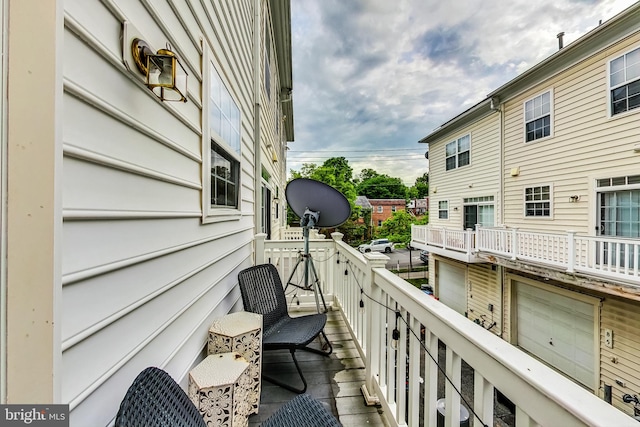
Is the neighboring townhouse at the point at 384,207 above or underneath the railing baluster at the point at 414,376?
above

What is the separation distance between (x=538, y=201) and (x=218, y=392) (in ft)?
27.6

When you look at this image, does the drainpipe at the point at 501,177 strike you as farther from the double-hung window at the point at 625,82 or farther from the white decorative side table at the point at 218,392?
the white decorative side table at the point at 218,392

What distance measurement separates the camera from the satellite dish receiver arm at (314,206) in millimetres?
3133

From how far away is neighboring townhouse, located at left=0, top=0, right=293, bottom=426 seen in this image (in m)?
0.62

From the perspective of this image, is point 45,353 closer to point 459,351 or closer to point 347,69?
point 459,351

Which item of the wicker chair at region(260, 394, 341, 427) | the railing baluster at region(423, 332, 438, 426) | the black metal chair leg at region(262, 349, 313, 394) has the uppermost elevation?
the railing baluster at region(423, 332, 438, 426)

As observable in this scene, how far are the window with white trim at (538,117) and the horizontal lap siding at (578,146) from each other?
0.44ft

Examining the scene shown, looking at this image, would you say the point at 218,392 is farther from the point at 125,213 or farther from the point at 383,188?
the point at 383,188

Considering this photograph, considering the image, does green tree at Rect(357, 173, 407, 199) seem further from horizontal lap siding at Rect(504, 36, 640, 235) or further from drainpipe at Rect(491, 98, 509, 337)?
horizontal lap siding at Rect(504, 36, 640, 235)

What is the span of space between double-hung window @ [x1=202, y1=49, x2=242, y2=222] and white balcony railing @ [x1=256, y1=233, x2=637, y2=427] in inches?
49.5

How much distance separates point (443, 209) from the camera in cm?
1105

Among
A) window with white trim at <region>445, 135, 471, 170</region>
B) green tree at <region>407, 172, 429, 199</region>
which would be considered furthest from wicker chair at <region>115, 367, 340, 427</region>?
green tree at <region>407, 172, 429, 199</region>

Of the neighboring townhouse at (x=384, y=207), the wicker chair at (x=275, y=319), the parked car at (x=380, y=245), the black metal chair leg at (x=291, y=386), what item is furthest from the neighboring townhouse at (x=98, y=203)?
the neighboring townhouse at (x=384, y=207)

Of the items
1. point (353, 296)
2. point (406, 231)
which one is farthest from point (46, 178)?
point (406, 231)
